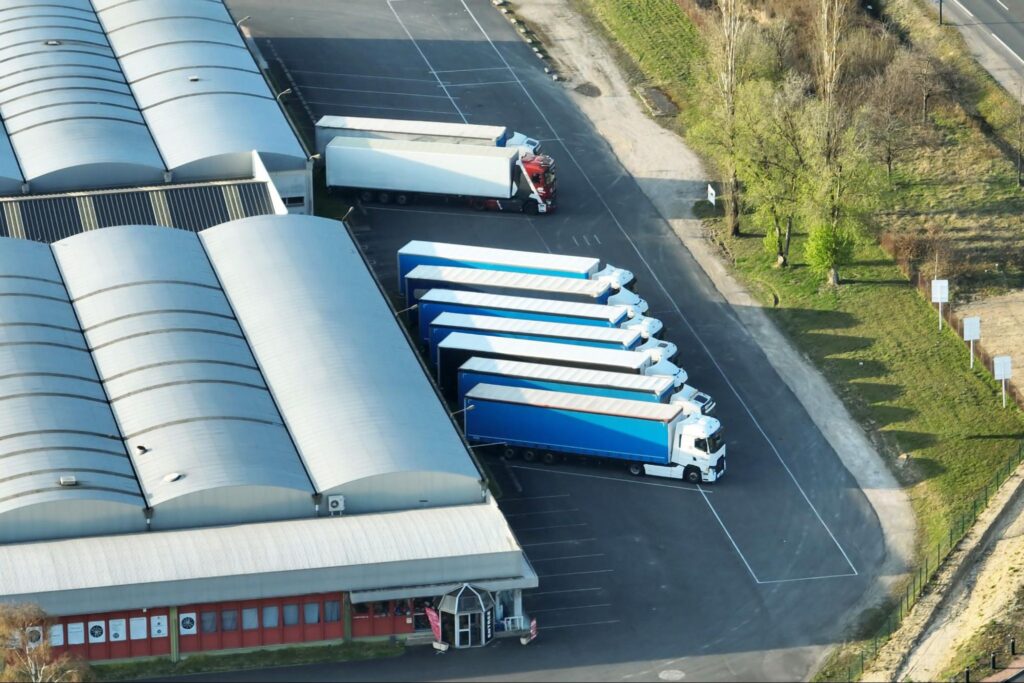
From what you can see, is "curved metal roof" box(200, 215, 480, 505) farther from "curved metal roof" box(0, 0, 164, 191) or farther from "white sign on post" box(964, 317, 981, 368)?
"white sign on post" box(964, 317, 981, 368)

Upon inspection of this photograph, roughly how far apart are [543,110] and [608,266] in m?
27.2

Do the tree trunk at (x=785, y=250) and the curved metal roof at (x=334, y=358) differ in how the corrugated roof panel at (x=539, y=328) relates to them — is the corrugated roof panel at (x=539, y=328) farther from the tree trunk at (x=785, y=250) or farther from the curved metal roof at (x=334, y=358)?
the tree trunk at (x=785, y=250)

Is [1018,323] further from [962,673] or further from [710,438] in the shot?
[962,673]

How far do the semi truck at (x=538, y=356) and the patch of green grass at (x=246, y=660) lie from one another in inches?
790

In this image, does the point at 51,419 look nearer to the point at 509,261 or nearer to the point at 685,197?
the point at 509,261

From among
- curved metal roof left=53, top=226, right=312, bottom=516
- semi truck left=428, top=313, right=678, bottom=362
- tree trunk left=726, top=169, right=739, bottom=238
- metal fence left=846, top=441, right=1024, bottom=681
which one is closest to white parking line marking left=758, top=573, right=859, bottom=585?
metal fence left=846, top=441, right=1024, bottom=681

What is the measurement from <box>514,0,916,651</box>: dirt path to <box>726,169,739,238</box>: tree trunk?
1704 mm

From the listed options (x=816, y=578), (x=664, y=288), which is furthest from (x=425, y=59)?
(x=816, y=578)

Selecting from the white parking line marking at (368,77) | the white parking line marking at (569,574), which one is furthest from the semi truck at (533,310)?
the white parking line marking at (368,77)

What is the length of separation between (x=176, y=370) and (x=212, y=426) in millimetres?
5003

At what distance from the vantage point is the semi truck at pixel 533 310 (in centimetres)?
10531

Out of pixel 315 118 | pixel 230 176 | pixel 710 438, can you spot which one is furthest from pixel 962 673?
pixel 315 118

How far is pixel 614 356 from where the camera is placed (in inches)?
3981

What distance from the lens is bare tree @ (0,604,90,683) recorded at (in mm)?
77750
